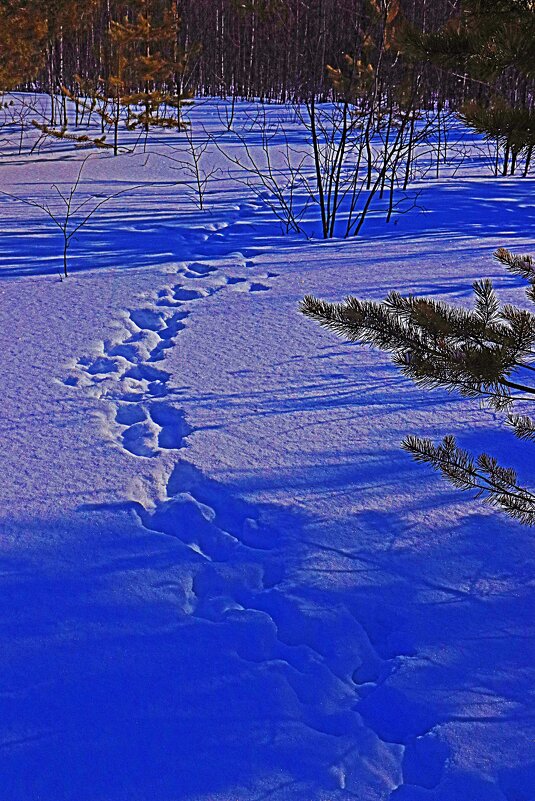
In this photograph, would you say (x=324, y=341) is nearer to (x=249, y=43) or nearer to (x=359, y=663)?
(x=359, y=663)

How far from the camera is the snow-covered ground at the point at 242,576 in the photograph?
128 cm

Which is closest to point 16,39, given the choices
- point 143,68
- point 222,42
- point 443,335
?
point 143,68

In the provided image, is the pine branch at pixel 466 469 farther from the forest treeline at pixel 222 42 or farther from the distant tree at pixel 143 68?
the forest treeline at pixel 222 42

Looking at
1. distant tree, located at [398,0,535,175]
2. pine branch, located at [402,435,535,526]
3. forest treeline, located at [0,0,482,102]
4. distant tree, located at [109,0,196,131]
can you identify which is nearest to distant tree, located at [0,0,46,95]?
distant tree, located at [109,0,196,131]

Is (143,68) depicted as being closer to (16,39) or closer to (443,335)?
(16,39)

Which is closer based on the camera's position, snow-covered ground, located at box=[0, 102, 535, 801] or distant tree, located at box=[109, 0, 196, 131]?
snow-covered ground, located at box=[0, 102, 535, 801]

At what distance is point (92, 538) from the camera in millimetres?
1857

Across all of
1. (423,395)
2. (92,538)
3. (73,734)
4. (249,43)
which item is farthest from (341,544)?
(249,43)

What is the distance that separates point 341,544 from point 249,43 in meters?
24.0

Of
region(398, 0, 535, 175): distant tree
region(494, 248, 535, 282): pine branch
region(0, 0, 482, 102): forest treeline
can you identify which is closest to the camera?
region(398, 0, 535, 175): distant tree

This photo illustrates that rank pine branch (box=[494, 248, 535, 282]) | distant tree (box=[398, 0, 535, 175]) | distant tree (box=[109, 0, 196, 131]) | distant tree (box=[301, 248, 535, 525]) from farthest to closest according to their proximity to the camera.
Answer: distant tree (box=[109, 0, 196, 131])
pine branch (box=[494, 248, 535, 282])
distant tree (box=[301, 248, 535, 525])
distant tree (box=[398, 0, 535, 175])

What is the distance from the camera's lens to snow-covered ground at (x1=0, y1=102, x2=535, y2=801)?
4.20ft

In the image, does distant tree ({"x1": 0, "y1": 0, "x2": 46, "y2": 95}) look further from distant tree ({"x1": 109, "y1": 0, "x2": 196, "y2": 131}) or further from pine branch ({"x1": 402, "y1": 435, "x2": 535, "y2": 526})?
Result: pine branch ({"x1": 402, "y1": 435, "x2": 535, "y2": 526})

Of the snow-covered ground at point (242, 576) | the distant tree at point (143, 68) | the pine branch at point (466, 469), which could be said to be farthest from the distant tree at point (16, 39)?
the pine branch at point (466, 469)
